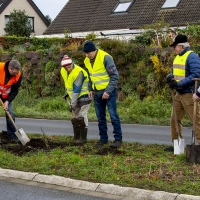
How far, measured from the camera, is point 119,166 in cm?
797

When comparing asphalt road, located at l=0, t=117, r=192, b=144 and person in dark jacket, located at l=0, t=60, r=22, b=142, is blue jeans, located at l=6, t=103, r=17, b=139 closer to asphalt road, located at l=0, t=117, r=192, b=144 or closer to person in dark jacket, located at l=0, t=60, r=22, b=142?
person in dark jacket, located at l=0, t=60, r=22, b=142

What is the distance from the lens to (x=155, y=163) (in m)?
8.12

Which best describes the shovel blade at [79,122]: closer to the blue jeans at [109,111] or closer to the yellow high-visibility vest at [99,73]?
the blue jeans at [109,111]

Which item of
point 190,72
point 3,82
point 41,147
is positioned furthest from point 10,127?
point 190,72

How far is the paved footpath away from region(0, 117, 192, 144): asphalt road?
404cm

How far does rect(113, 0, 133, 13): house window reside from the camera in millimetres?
30737

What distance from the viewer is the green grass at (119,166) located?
23.4 ft

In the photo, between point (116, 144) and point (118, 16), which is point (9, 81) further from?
point (118, 16)

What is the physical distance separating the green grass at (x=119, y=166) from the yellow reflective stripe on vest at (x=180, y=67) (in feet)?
4.14

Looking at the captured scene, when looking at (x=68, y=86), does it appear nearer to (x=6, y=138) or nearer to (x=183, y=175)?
(x=6, y=138)

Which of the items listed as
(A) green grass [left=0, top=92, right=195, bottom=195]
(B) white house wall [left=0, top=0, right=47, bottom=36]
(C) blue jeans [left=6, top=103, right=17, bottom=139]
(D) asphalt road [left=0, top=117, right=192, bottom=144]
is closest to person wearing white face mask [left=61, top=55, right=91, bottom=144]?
(A) green grass [left=0, top=92, right=195, bottom=195]

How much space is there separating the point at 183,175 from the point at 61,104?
39.6 feet

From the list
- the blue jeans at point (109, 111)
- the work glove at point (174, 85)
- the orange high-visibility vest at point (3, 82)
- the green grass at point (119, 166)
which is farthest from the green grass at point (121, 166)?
the orange high-visibility vest at point (3, 82)

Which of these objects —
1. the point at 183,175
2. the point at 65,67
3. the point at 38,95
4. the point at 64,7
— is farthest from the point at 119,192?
the point at 64,7
